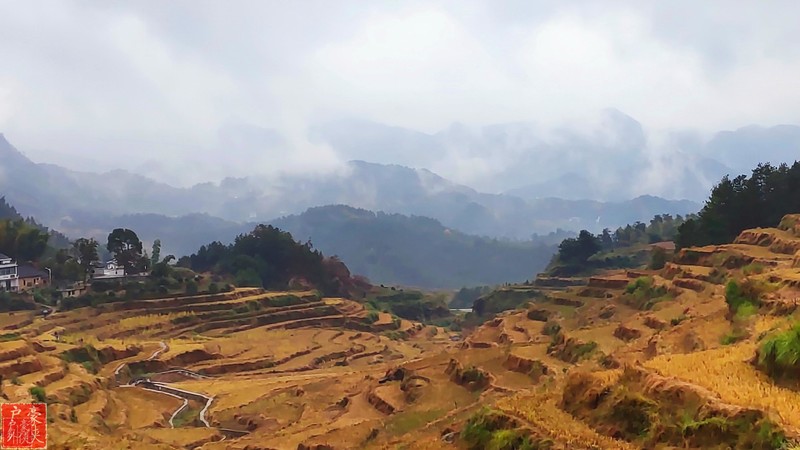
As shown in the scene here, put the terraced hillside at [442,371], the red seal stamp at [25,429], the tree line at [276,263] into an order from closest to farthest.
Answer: the terraced hillside at [442,371], the red seal stamp at [25,429], the tree line at [276,263]

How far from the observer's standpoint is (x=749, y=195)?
154ft

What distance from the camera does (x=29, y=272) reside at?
6325cm

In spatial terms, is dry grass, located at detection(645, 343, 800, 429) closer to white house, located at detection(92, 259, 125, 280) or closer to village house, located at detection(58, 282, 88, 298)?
village house, located at detection(58, 282, 88, 298)

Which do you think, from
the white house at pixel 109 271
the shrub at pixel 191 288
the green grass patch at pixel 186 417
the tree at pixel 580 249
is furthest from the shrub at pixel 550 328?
the white house at pixel 109 271

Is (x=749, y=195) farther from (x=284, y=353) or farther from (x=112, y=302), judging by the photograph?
(x=112, y=302)

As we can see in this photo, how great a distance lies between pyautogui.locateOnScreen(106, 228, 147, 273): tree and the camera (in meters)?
66.4

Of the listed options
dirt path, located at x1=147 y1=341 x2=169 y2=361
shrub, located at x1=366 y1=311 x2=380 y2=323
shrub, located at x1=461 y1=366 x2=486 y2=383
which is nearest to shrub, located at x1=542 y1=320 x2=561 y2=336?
shrub, located at x1=461 y1=366 x2=486 y2=383

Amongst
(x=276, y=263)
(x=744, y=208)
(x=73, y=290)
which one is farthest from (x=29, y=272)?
(x=744, y=208)

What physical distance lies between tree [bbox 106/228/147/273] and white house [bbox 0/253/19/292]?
26.4 feet

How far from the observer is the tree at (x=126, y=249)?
66.4 m

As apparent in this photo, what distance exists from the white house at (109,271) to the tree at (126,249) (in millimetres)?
1194

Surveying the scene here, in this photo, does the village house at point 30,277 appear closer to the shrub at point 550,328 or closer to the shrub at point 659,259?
the shrub at point 550,328

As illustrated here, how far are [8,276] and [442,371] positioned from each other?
4814cm

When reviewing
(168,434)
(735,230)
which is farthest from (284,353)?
(735,230)
